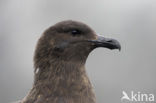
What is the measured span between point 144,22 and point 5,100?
4.67 meters

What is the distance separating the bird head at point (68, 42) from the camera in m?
6.25

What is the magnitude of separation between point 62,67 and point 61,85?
0.18m

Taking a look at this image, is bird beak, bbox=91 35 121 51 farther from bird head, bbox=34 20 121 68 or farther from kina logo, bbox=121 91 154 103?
kina logo, bbox=121 91 154 103

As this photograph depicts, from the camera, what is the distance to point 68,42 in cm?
632

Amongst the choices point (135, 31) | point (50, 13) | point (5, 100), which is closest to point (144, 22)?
point (135, 31)

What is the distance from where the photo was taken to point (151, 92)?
13.3 meters

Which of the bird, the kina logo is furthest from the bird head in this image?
the kina logo

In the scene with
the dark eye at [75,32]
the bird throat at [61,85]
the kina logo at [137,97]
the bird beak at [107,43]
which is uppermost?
the dark eye at [75,32]

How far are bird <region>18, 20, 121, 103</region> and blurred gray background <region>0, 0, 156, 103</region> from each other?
20.1 ft

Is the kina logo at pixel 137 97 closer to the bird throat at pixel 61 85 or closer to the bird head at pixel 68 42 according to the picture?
the bird head at pixel 68 42

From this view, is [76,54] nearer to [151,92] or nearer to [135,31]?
[151,92]

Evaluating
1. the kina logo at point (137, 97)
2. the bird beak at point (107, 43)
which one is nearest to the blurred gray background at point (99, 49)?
the kina logo at point (137, 97)

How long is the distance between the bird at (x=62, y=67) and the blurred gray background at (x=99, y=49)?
613cm

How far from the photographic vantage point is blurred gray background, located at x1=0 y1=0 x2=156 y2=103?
13.8 meters
